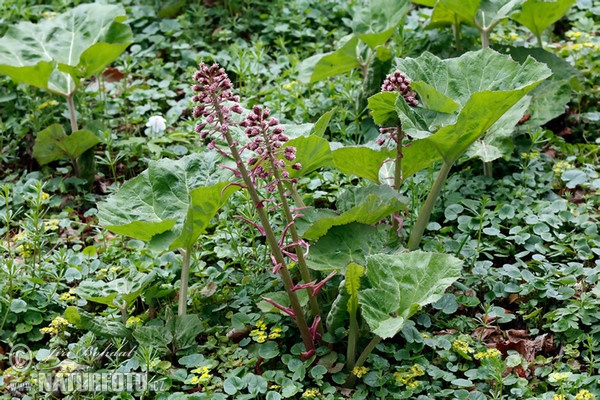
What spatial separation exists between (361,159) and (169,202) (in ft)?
2.89

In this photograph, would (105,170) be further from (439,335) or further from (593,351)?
(593,351)

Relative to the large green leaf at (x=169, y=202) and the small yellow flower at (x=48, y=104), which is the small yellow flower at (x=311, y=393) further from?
the small yellow flower at (x=48, y=104)

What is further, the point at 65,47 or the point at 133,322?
the point at 65,47

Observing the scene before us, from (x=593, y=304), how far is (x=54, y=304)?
2.45 meters

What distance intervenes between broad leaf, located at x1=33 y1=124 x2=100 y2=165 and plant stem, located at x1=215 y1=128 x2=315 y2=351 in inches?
70.3

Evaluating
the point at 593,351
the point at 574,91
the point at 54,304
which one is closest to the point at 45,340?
the point at 54,304

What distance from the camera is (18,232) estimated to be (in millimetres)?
4148

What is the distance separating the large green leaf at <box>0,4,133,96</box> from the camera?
14.3 feet

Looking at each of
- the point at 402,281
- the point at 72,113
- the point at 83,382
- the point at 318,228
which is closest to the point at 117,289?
the point at 83,382

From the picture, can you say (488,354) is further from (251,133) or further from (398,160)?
(251,133)

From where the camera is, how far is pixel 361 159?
329cm

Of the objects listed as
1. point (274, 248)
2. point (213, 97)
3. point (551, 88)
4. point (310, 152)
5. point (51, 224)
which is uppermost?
point (213, 97)

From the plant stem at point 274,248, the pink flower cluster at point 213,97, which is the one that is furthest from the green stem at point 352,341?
the pink flower cluster at point 213,97

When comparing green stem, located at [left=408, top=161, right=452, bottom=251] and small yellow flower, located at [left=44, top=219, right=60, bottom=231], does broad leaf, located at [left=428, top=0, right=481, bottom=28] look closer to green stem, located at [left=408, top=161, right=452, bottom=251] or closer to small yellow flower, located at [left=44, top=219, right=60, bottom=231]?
green stem, located at [left=408, top=161, right=452, bottom=251]
